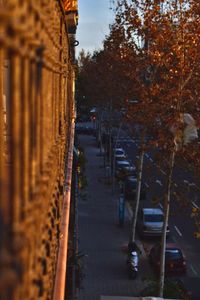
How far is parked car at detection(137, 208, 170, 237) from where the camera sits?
2784 centimetres

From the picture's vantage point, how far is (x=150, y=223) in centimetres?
2797

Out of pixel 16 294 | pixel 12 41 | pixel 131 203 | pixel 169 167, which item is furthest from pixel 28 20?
pixel 131 203

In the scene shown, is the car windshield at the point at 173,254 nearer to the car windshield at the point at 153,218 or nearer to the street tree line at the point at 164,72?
the street tree line at the point at 164,72

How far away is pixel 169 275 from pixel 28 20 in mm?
21146

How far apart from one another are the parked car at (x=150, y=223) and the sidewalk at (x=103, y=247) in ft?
2.55

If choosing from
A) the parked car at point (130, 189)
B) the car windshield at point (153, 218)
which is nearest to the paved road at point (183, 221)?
the parked car at point (130, 189)

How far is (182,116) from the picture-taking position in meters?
17.0

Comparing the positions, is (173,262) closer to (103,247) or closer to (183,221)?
(103,247)

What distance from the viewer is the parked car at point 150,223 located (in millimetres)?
27844

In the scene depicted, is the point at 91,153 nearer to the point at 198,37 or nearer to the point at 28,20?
the point at 198,37

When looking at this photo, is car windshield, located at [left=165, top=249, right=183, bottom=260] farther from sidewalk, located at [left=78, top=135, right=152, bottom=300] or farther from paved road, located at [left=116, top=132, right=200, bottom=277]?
sidewalk, located at [left=78, top=135, right=152, bottom=300]

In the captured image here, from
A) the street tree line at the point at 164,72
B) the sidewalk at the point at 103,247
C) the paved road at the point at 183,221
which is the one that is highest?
the street tree line at the point at 164,72

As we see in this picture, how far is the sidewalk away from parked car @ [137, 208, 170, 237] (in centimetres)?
78

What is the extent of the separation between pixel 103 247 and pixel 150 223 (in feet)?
9.14
